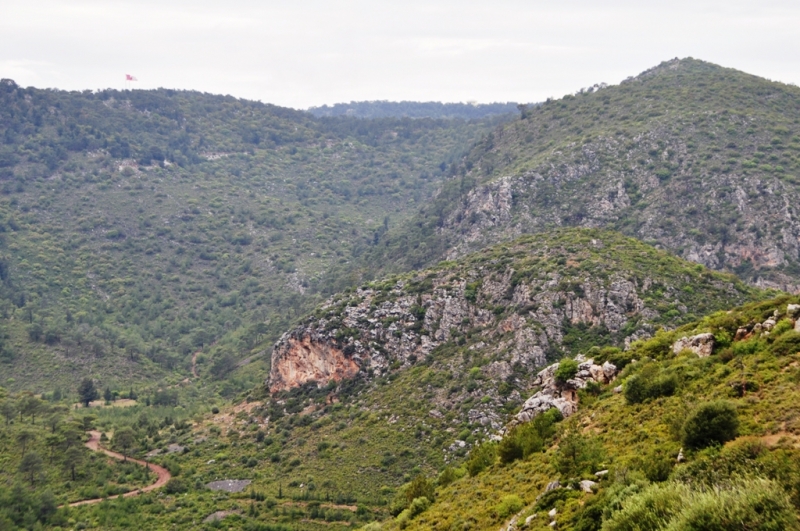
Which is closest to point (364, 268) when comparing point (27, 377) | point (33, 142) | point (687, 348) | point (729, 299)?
point (27, 377)

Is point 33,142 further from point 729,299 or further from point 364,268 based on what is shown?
point 729,299

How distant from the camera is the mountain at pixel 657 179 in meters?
90.2

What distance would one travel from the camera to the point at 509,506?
2653cm

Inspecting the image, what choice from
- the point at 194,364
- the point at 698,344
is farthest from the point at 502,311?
the point at 194,364

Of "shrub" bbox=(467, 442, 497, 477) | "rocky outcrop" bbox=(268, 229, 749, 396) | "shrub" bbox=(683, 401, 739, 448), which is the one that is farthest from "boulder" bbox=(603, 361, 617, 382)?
"rocky outcrop" bbox=(268, 229, 749, 396)

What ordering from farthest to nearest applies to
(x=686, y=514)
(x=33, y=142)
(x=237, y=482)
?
(x=33, y=142) < (x=237, y=482) < (x=686, y=514)

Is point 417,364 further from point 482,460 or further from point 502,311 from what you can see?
point 482,460

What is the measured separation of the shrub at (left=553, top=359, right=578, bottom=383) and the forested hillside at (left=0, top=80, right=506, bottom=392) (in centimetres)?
7818

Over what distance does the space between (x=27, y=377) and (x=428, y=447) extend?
70.6m

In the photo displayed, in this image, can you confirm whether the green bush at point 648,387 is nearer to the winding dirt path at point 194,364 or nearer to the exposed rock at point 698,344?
the exposed rock at point 698,344

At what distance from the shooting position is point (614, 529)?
1758cm

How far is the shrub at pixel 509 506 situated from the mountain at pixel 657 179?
2589 inches

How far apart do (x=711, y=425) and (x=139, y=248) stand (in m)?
146

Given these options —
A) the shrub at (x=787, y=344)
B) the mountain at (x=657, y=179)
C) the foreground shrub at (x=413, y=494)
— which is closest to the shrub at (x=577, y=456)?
the shrub at (x=787, y=344)
